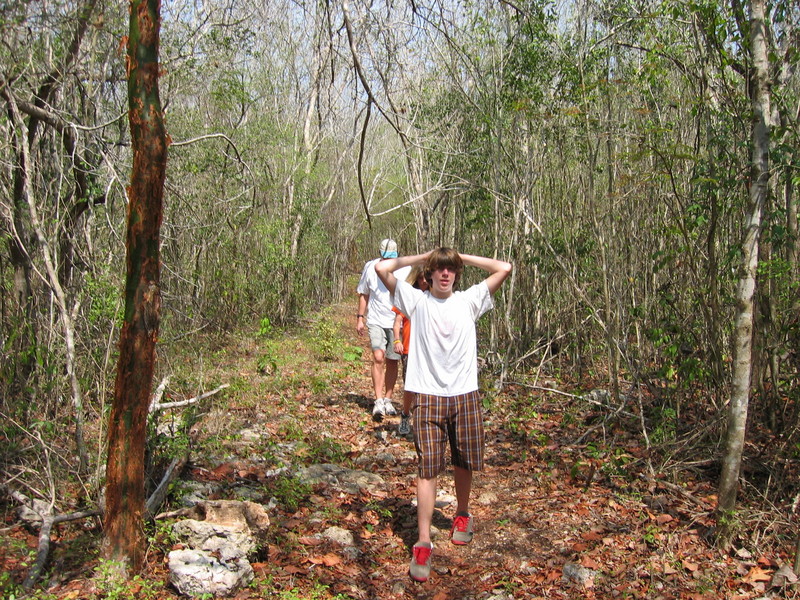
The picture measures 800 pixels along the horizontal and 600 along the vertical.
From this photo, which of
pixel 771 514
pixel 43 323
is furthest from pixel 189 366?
pixel 771 514

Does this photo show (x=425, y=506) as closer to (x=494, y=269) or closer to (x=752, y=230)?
(x=494, y=269)

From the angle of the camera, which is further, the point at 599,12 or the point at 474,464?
the point at 599,12

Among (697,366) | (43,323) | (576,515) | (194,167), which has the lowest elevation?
(576,515)

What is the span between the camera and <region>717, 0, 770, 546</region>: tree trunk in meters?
3.68

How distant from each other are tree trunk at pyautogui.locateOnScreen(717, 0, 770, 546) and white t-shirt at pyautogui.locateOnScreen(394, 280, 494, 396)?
147 cm

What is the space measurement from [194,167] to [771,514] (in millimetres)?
8099

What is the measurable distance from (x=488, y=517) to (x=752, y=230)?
258 cm

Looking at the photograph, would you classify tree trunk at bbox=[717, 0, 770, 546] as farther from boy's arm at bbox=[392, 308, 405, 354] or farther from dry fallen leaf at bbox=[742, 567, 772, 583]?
boy's arm at bbox=[392, 308, 405, 354]

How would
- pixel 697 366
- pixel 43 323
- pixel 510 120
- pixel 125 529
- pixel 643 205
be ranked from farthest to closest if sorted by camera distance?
pixel 510 120 → pixel 643 205 → pixel 697 366 → pixel 43 323 → pixel 125 529

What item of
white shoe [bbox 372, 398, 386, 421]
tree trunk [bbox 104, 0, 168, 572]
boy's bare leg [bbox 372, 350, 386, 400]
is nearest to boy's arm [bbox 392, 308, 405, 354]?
boy's bare leg [bbox 372, 350, 386, 400]

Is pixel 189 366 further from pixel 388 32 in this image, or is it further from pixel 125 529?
pixel 388 32

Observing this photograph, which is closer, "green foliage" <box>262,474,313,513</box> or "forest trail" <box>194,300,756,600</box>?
"forest trail" <box>194,300,756,600</box>

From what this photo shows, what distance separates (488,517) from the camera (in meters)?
4.82

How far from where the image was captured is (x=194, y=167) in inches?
374
